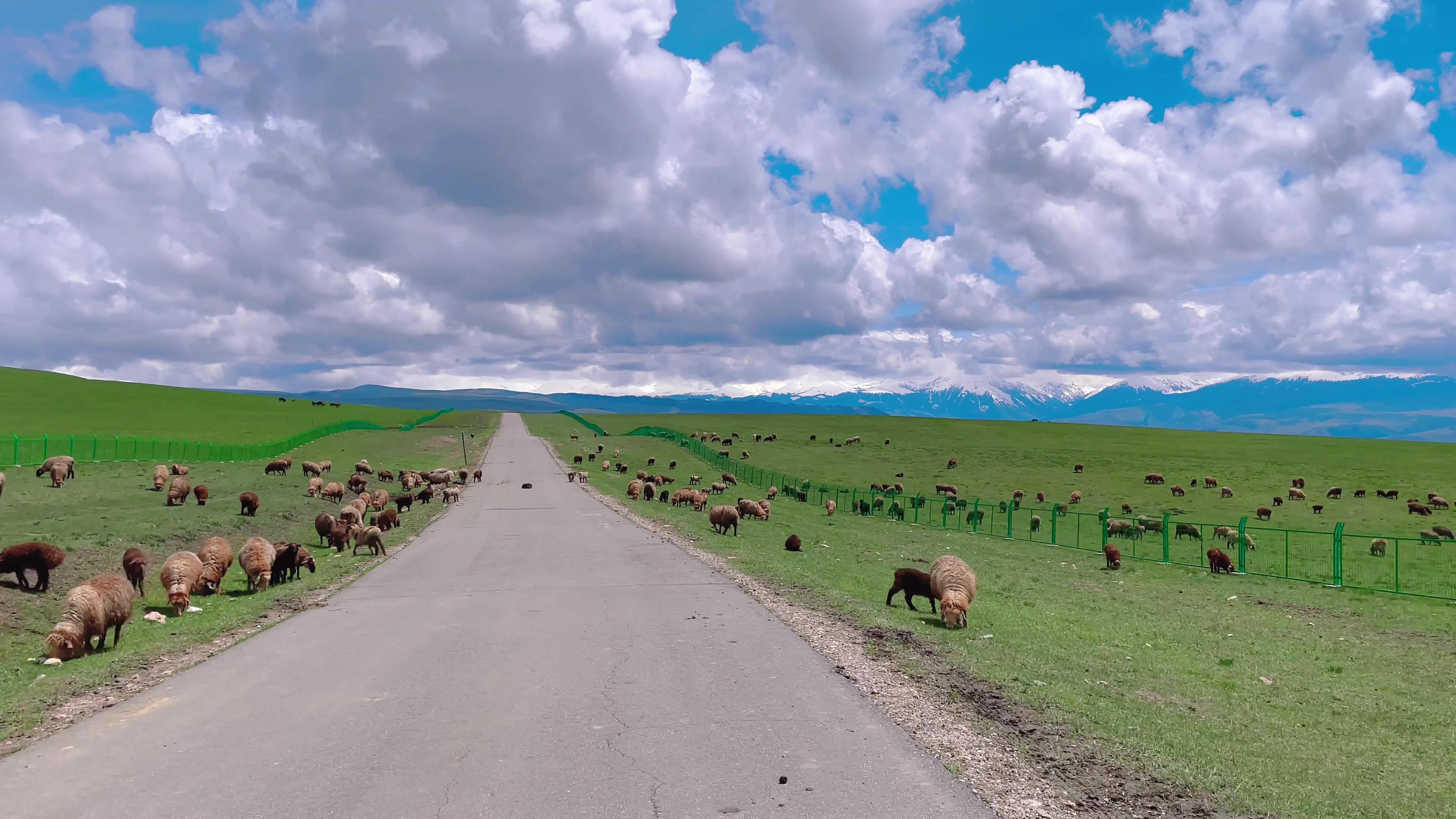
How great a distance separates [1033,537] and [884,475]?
32.6m

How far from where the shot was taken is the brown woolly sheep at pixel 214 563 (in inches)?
703

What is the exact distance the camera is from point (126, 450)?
58375 millimetres

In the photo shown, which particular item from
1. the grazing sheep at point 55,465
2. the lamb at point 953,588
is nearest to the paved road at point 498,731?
the lamb at point 953,588

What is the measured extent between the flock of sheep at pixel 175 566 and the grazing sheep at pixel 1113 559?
1015 inches

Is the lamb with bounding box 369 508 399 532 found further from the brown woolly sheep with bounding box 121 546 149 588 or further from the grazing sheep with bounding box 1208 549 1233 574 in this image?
the grazing sheep with bounding box 1208 549 1233 574

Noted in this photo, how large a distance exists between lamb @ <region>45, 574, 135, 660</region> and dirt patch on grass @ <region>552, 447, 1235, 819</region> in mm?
11118

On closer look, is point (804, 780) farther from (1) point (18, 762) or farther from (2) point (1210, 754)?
(1) point (18, 762)

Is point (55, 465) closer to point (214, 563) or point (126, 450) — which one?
point (126, 450)

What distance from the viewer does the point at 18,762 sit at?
7512 millimetres

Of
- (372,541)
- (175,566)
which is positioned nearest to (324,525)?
(372,541)

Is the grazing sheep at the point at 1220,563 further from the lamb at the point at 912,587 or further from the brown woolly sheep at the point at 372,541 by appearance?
the brown woolly sheep at the point at 372,541

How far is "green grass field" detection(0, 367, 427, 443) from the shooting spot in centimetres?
8969

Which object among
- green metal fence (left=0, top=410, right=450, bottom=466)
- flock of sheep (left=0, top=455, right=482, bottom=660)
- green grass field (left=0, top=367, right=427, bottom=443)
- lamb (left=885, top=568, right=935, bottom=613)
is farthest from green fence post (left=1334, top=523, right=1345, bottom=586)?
green grass field (left=0, top=367, right=427, bottom=443)

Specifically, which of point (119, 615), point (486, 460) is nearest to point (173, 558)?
point (119, 615)
